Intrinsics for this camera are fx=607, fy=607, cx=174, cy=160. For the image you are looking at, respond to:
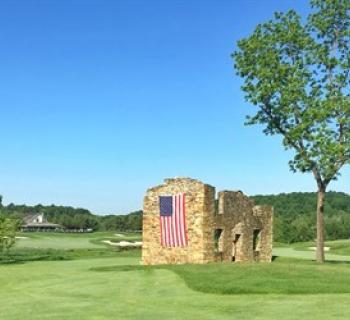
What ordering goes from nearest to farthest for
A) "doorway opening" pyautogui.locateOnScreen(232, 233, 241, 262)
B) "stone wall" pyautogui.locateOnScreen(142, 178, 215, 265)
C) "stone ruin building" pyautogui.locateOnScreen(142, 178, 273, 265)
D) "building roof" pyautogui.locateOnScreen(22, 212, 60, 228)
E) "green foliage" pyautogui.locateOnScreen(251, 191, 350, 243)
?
"stone wall" pyautogui.locateOnScreen(142, 178, 215, 265), "stone ruin building" pyautogui.locateOnScreen(142, 178, 273, 265), "doorway opening" pyautogui.locateOnScreen(232, 233, 241, 262), "green foliage" pyautogui.locateOnScreen(251, 191, 350, 243), "building roof" pyautogui.locateOnScreen(22, 212, 60, 228)

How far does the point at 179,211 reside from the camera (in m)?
33.6

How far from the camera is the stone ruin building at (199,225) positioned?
3278 centimetres

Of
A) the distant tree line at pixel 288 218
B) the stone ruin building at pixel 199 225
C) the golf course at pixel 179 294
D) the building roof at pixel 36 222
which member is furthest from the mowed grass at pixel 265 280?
the building roof at pixel 36 222

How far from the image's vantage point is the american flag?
33.4 meters

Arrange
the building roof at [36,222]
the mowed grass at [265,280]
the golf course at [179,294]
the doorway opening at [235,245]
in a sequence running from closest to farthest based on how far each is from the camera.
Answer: the golf course at [179,294]
the mowed grass at [265,280]
the doorway opening at [235,245]
the building roof at [36,222]

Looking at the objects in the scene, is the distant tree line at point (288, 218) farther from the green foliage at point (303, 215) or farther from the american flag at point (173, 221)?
the american flag at point (173, 221)

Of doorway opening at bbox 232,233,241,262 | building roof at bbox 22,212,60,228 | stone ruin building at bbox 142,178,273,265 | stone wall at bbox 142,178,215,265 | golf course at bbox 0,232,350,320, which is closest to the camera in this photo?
golf course at bbox 0,232,350,320

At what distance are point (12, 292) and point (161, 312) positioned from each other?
24.1ft

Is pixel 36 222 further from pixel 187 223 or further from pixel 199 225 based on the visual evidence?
pixel 199 225

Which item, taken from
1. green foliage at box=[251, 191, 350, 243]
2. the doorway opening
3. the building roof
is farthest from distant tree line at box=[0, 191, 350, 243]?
the doorway opening

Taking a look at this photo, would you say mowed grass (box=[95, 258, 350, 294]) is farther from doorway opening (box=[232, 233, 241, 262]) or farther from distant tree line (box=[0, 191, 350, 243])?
distant tree line (box=[0, 191, 350, 243])

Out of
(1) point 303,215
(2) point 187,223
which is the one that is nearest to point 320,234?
(2) point 187,223

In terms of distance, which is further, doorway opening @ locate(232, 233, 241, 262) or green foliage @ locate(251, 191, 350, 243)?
green foliage @ locate(251, 191, 350, 243)

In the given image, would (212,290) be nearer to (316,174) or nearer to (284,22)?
(316,174)
